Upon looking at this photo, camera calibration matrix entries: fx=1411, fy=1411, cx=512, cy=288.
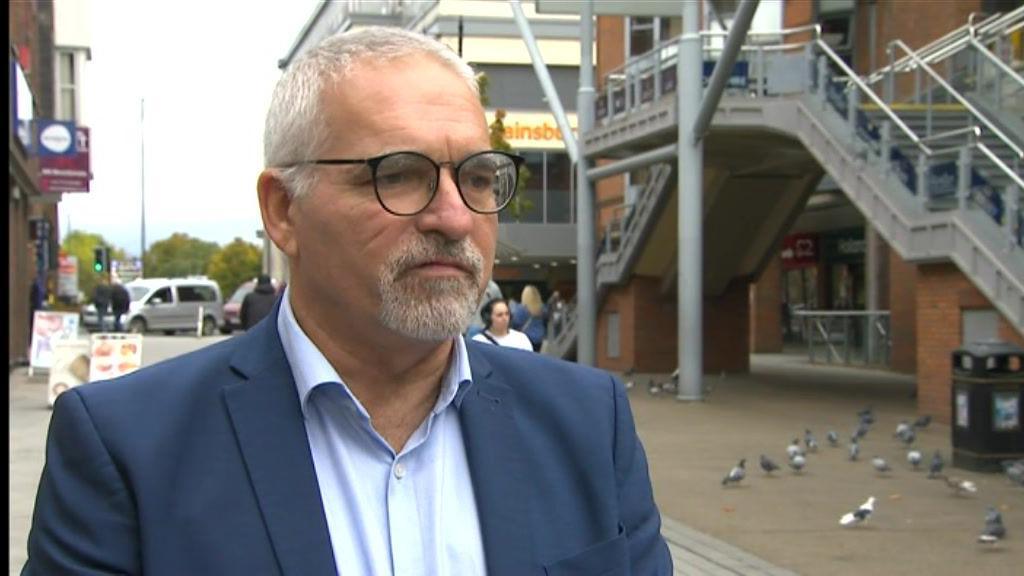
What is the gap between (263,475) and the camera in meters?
1.97

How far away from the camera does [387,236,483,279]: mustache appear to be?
2.06 metres

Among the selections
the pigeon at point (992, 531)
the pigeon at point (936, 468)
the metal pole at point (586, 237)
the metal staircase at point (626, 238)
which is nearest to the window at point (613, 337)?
the metal staircase at point (626, 238)

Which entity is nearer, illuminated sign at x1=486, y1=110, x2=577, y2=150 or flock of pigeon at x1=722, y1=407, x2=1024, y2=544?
flock of pigeon at x1=722, y1=407, x2=1024, y2=544

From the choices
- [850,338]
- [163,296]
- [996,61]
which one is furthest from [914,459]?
[163,296]

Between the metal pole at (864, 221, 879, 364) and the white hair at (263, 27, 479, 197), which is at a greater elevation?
the white hair at (263, 27, 479, 197)

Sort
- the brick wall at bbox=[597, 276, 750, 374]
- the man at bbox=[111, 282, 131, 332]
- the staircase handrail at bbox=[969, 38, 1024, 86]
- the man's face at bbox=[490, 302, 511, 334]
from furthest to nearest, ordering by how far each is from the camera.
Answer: the man at bbox=[111, 282, 131, 332] → the brick wall at bbox=[597, 276, 750, 374] → the staircase handrail at bbox=[969, 38, 1024, 86] → the man's face at bbox=[490, 302, 511, 334]

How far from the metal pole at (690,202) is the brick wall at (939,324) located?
3.51 m

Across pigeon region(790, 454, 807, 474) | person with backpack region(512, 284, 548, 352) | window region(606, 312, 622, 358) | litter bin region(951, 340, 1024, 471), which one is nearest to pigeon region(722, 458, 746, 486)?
pigeon region(790, 454, 807, 474)

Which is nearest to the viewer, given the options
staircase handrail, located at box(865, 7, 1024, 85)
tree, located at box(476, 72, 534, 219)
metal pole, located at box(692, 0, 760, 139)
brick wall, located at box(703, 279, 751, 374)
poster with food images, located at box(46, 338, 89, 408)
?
tree, located at box(476, 72, 534, 219)

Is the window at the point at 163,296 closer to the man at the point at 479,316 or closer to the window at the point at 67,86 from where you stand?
the window at the point at 67,86

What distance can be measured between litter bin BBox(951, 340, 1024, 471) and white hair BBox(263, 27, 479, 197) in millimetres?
10817

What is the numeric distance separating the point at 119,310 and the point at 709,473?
24.9 metres

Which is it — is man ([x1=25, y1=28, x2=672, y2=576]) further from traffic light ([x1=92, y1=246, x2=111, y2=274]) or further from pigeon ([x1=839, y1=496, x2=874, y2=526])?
traffic light ([x1=92, y1=246, x2=111, y2=274])

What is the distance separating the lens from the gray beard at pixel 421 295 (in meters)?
2.06
